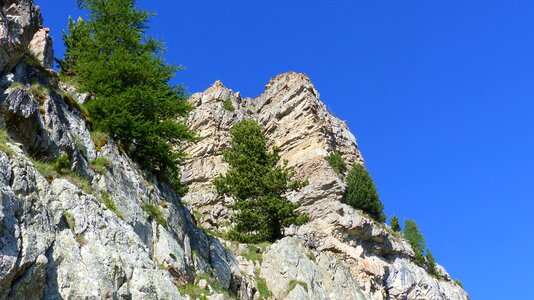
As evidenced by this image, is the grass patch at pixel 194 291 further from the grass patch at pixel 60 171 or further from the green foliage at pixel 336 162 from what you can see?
the green foliage at pixel 336 162

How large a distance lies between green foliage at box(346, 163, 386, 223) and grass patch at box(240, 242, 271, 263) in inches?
1013

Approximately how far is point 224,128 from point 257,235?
133 ft

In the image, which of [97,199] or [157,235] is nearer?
[97,199]

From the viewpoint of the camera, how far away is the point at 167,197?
28.5m

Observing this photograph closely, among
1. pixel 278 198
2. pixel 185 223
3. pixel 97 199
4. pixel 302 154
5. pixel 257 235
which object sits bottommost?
pixel 97 199

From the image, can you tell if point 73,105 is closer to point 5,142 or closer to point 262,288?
point 5,142

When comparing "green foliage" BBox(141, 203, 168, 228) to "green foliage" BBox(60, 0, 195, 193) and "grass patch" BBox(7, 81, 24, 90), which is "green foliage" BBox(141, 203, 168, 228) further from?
"grass patch" BBox(7, 81, 24, 90)

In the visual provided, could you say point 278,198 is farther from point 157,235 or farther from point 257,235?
point 157,235

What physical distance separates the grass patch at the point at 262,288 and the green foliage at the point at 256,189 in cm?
657

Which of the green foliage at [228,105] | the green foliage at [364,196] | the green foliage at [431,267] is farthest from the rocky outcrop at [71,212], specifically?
the green foliage at [228,105]

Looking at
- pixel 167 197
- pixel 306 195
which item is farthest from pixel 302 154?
pixel 167 197

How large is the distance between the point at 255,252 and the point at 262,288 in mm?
3844

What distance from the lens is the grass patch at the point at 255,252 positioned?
111 ft

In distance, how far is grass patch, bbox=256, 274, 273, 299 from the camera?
30.7m
